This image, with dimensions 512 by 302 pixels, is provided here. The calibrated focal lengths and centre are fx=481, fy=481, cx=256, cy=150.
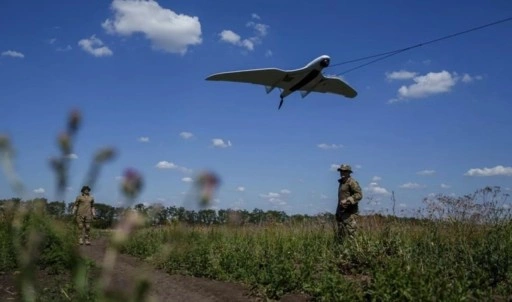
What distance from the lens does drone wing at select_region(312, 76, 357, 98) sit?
20.9 meters

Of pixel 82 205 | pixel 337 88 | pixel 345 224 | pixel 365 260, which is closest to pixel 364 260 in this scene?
pixel 365 260

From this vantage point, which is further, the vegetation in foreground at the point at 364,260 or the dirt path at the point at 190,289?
the dirt path at the point at 190,289

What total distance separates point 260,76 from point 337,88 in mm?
5466

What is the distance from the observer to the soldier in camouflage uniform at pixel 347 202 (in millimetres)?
9109

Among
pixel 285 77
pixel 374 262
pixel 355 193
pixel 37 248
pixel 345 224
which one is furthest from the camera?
pixel 285 77

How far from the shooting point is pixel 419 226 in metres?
8.36

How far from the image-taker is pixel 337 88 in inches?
858

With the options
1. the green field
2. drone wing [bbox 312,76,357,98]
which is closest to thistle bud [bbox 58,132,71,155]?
the green field

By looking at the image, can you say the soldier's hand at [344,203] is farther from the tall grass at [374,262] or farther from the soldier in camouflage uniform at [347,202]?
the tall grass at [374,262]

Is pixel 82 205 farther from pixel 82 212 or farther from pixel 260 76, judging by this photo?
pixel 260 76

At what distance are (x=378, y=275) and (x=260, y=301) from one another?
179 centimetres

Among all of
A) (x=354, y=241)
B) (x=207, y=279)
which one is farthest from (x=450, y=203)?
(x=207, y=279)

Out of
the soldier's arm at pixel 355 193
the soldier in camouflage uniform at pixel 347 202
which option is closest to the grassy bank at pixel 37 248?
the soldier in camouflage uniform at pixel 347 202

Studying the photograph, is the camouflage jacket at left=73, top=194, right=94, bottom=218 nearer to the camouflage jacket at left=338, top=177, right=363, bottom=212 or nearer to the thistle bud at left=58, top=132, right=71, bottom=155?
the thistle bud at left=58, top=132, right=71, bottom=155
